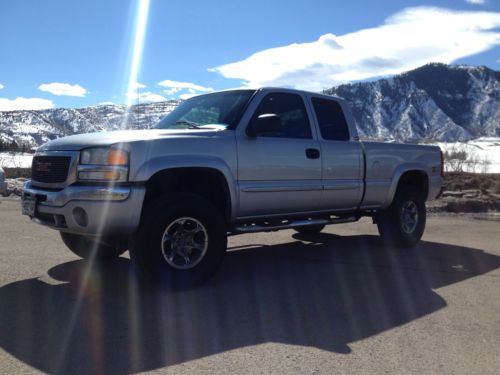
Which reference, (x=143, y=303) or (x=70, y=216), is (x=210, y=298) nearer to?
(x=143, y=303)

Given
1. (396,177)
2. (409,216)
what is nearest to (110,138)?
(396,177)

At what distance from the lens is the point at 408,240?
7.37 metres

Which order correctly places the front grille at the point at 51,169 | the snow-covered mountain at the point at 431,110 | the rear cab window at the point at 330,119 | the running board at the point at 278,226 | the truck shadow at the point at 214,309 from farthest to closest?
the snow-covered mountain at the point at 431,110, the rear cab window at the point at 330,119, the running board at the point at 278,226, the front grille at the point at 51,169, the truck shadow at the point at 214,309

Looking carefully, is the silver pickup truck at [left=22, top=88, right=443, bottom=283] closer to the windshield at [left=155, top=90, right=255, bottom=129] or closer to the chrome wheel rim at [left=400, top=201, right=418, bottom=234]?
the windshield at [left=155, top=90, right=255, bottom=129]

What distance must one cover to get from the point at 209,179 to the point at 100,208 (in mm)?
1238

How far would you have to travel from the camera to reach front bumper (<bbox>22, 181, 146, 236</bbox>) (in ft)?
14.4

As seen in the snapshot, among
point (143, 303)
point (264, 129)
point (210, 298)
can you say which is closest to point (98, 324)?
point (143, 303)

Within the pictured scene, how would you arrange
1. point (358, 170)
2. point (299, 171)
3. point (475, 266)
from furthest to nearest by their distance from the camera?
point (358, 170), point (475, 266), point (299, 171)

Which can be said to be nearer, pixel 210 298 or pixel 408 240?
pixel 210 298

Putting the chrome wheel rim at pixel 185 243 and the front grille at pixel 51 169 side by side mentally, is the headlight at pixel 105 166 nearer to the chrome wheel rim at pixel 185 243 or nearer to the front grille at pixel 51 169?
the front grille at pixel 51 169

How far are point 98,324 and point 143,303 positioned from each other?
588 mm

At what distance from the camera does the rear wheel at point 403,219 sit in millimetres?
7262

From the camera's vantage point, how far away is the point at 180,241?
4.89 meters

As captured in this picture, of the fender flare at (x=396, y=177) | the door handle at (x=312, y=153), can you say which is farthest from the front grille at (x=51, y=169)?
the fender flare at (x=396, y=177)
